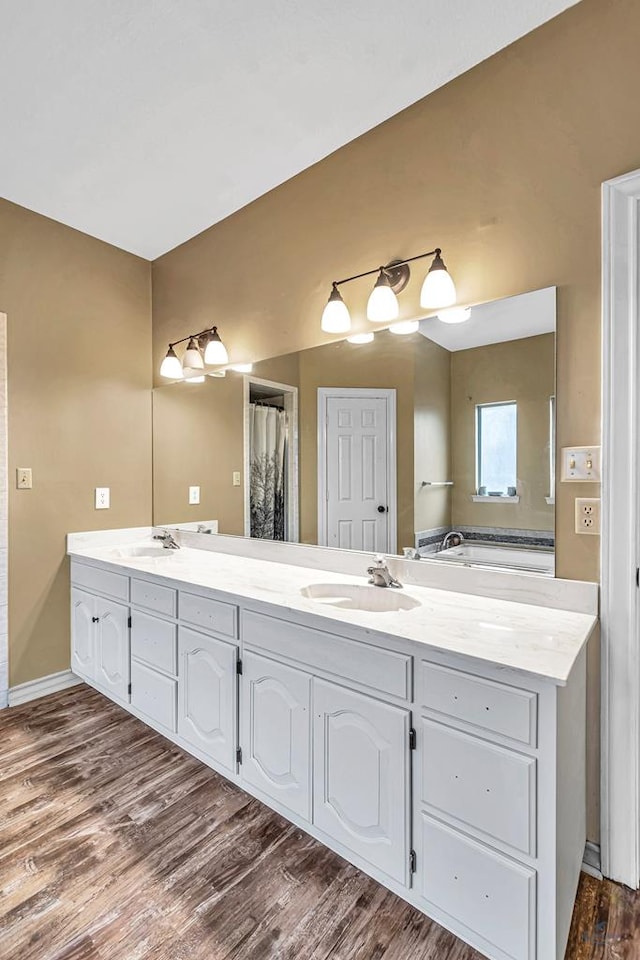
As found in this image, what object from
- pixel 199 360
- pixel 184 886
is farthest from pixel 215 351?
pixel 184 886

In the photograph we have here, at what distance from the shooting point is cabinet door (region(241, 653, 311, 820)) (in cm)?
151

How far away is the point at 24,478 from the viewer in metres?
2.52

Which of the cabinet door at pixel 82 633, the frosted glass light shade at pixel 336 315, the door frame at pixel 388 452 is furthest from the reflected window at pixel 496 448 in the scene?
the cabinet door at pixel 82 633

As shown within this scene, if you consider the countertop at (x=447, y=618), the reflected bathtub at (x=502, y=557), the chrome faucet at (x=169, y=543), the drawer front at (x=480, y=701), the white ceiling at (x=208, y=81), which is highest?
the white ceiling at (x=208, y=81)

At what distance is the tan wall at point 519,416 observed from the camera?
62.2 inches

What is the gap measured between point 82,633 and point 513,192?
284 cm

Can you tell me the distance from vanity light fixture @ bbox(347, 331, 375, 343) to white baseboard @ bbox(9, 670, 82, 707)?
240 centimetres

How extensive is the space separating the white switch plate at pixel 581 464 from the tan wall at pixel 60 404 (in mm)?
2471

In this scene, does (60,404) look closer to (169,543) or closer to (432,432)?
(169,543)

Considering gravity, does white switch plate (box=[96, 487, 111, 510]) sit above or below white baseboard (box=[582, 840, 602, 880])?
above

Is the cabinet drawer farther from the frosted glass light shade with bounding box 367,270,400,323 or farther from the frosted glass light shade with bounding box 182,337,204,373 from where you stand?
the frosted glass light shade with bounding box 367,270,400,323

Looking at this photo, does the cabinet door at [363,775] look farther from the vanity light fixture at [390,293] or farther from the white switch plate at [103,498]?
the white switch plate at [103,498]

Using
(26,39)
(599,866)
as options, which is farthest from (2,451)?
(599,866)

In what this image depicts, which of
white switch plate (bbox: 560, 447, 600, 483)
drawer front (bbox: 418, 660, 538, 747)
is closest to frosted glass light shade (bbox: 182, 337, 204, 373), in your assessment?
white switch plate (bbox: 560, 447, 600, 483)
